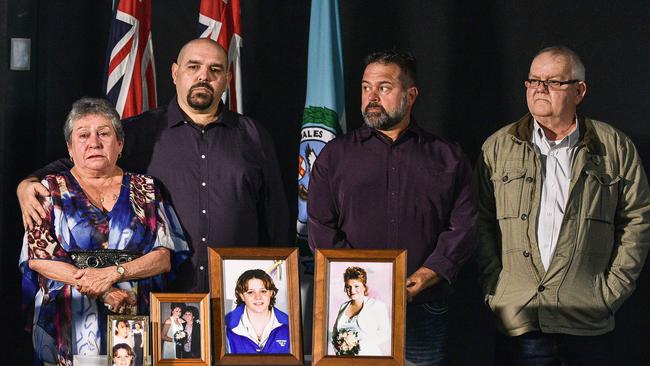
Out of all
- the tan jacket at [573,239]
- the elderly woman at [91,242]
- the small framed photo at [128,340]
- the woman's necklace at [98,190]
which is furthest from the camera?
the tan jacket at [573,239]

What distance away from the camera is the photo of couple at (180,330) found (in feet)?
9.94

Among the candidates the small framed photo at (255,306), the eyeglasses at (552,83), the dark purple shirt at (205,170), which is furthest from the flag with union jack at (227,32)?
the small framed photo at (255,306)

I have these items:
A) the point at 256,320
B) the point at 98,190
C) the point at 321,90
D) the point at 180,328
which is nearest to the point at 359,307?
the point at 256,320

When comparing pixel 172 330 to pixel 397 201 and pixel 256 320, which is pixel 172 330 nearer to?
pixel 256 320

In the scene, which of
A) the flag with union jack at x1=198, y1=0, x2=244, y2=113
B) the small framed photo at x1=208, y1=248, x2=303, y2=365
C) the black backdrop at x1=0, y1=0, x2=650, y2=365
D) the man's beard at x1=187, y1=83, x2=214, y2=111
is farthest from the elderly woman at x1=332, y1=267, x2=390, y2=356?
the black backdrop at x1=0, y1=0, x2=650, y2=365

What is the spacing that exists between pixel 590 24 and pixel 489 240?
1.50 m

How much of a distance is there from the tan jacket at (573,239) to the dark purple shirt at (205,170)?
35.3 inches

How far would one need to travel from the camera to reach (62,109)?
16.5 ft

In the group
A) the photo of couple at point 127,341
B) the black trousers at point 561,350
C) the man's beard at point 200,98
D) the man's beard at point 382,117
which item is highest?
the man's beard at point 200,98

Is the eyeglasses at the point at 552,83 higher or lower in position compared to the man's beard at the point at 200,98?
higher

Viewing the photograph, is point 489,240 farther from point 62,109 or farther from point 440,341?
point 62,109

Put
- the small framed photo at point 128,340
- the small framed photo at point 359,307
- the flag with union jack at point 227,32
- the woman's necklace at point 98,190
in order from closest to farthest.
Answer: the small framed photo at point 128,340
the small framed photo at point 359,307
the woman's necklace at point 98,190
the flag with union jack at point 227,32

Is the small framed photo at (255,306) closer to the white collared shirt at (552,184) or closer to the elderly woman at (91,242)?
the elderly woman at (91,242)

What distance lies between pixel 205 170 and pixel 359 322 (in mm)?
1108
